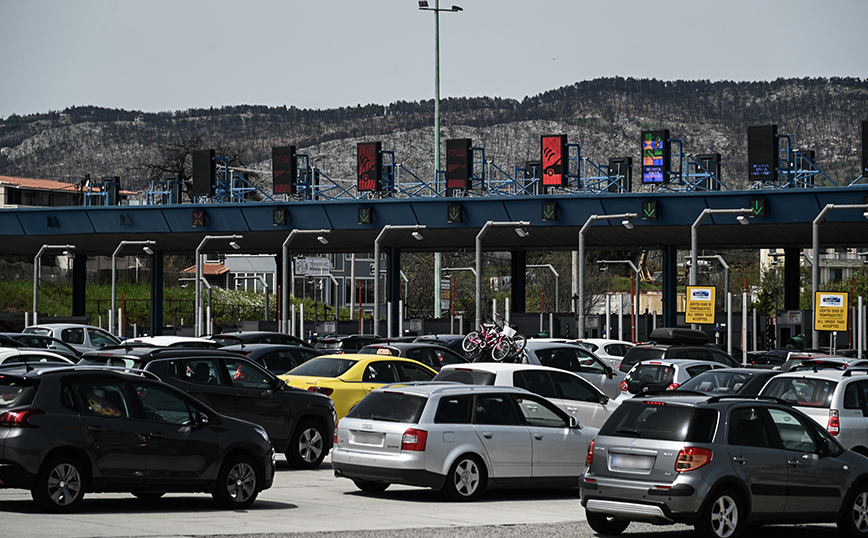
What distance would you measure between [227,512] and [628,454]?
4254 mm

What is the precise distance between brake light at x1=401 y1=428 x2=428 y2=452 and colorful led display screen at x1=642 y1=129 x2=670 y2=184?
33.2 m

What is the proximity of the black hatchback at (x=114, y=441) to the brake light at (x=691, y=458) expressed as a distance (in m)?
4.58

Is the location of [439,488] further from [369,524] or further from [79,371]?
[79,371]

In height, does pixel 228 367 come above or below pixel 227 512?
above

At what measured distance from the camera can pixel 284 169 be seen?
4997 cm

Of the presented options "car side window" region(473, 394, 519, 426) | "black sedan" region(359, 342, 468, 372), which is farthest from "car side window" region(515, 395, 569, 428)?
"black sedan" region(359, 342, 468, 372)

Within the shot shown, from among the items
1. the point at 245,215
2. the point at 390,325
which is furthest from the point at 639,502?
the point at 245,215

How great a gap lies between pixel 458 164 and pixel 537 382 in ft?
101

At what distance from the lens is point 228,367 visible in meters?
16.7

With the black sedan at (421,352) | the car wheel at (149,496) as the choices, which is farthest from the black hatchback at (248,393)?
the black sedan at (421,352)

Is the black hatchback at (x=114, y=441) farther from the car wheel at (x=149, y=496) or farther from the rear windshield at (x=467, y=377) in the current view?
the rear windshield at (x=467, y=377)

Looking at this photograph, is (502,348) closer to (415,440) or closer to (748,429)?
(415,440)

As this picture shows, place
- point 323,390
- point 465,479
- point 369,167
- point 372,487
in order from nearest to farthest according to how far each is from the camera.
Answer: point 465,479 < point 372,487 < point 323,390 < point 369,167

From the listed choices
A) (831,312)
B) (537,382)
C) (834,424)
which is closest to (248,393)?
(537,382)
